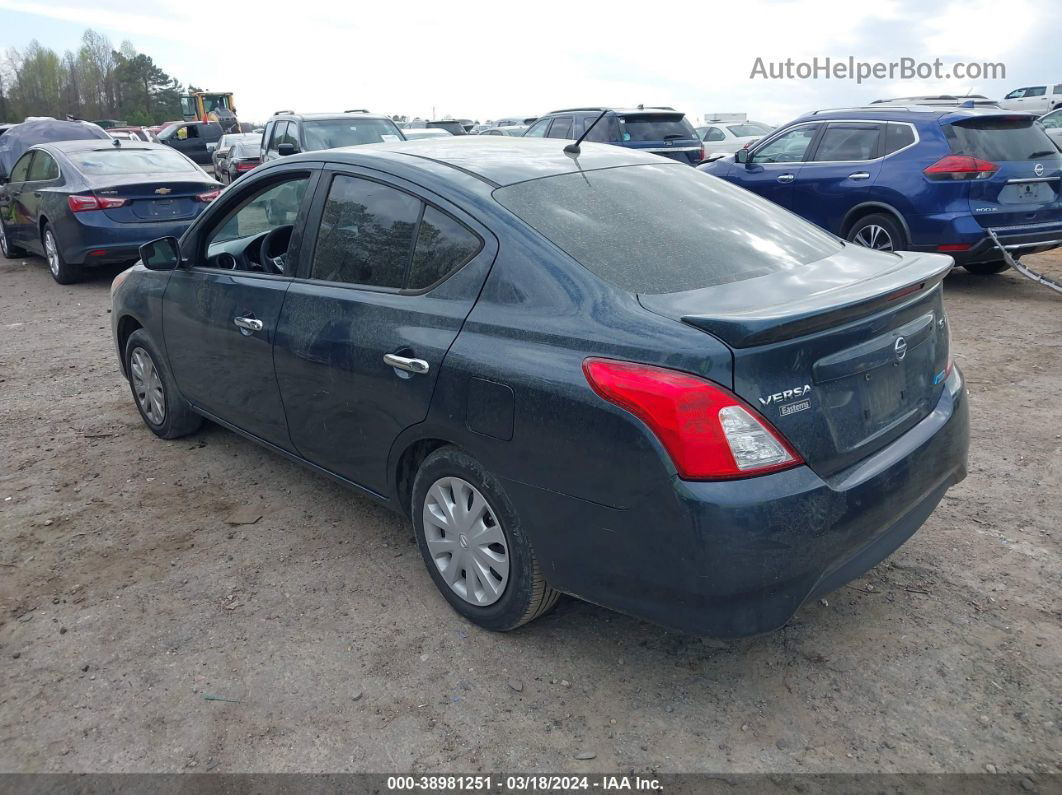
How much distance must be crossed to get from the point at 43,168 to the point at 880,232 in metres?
9.54

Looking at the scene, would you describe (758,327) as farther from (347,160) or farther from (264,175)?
(264,175)

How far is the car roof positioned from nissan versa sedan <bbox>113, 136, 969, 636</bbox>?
0.02m

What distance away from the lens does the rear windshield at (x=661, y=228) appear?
9.84 ft

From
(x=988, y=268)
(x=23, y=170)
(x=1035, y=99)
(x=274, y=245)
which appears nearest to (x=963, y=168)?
(x=988, y=268)

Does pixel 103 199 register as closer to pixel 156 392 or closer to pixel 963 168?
pixel 156 392

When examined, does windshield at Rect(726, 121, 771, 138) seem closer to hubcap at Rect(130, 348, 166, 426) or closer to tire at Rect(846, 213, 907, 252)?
tire at Rect(846, 213, 907, 252)

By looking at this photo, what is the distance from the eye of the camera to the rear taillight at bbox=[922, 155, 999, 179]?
314 inches

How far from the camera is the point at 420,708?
291 centimetres

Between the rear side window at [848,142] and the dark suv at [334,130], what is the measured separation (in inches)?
249

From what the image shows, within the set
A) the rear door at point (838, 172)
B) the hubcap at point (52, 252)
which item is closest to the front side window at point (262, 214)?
the rear door at point (838, 172)

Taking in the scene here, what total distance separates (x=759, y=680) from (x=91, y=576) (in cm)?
277

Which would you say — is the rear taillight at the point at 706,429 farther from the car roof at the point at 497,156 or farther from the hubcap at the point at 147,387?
the hubcap at the point at 147,387

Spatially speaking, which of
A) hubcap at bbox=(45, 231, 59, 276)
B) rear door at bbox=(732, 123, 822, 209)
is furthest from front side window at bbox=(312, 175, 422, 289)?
hubcap at bbox=(45, 231, 59, 276)

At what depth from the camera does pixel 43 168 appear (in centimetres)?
1077
